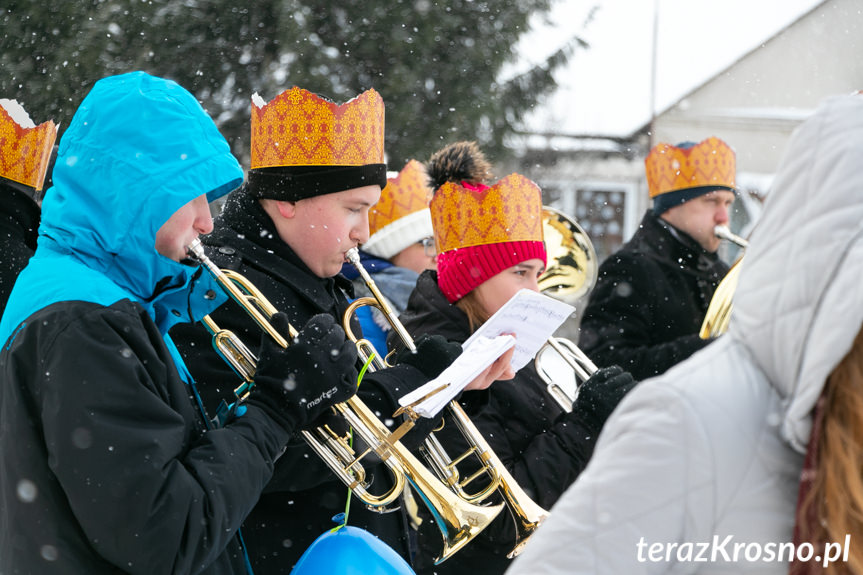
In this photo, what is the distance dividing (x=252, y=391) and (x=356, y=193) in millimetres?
813

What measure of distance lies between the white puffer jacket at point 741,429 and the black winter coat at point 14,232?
2128 mm

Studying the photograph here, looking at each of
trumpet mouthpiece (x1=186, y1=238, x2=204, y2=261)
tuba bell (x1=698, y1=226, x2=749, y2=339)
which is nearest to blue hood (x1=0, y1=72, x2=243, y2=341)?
trumpet mouthpiece (x1=186, y1=238, x2=204, y2=261)

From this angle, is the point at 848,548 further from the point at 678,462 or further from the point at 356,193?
the point at 356,193

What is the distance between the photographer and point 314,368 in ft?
6.15

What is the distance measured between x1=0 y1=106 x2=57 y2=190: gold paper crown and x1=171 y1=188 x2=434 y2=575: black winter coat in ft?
3.03

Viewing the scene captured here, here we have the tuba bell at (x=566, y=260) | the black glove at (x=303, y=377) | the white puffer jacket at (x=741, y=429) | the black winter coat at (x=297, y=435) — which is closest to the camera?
the white puffer jacket at (x=741, y=429)

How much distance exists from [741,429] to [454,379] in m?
1.02

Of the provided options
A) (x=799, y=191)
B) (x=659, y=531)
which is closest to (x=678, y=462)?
(x=659, y=531)

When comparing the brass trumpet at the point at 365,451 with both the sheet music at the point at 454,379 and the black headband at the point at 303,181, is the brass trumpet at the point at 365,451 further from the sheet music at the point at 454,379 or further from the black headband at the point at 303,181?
the black headband at the point at 303,181

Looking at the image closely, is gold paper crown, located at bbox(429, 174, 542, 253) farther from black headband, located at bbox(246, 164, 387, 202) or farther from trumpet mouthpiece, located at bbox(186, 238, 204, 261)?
trumpet mouthpiece, located at bbox(186, 238, 204, 261)

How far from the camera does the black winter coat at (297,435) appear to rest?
218cm

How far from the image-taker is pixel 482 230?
302 cm

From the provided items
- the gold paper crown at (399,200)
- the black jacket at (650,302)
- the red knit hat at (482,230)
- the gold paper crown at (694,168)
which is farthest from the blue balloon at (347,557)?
the gold paper crown at (694,168)

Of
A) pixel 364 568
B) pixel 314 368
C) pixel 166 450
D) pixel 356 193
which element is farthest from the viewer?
pixel 356 193
